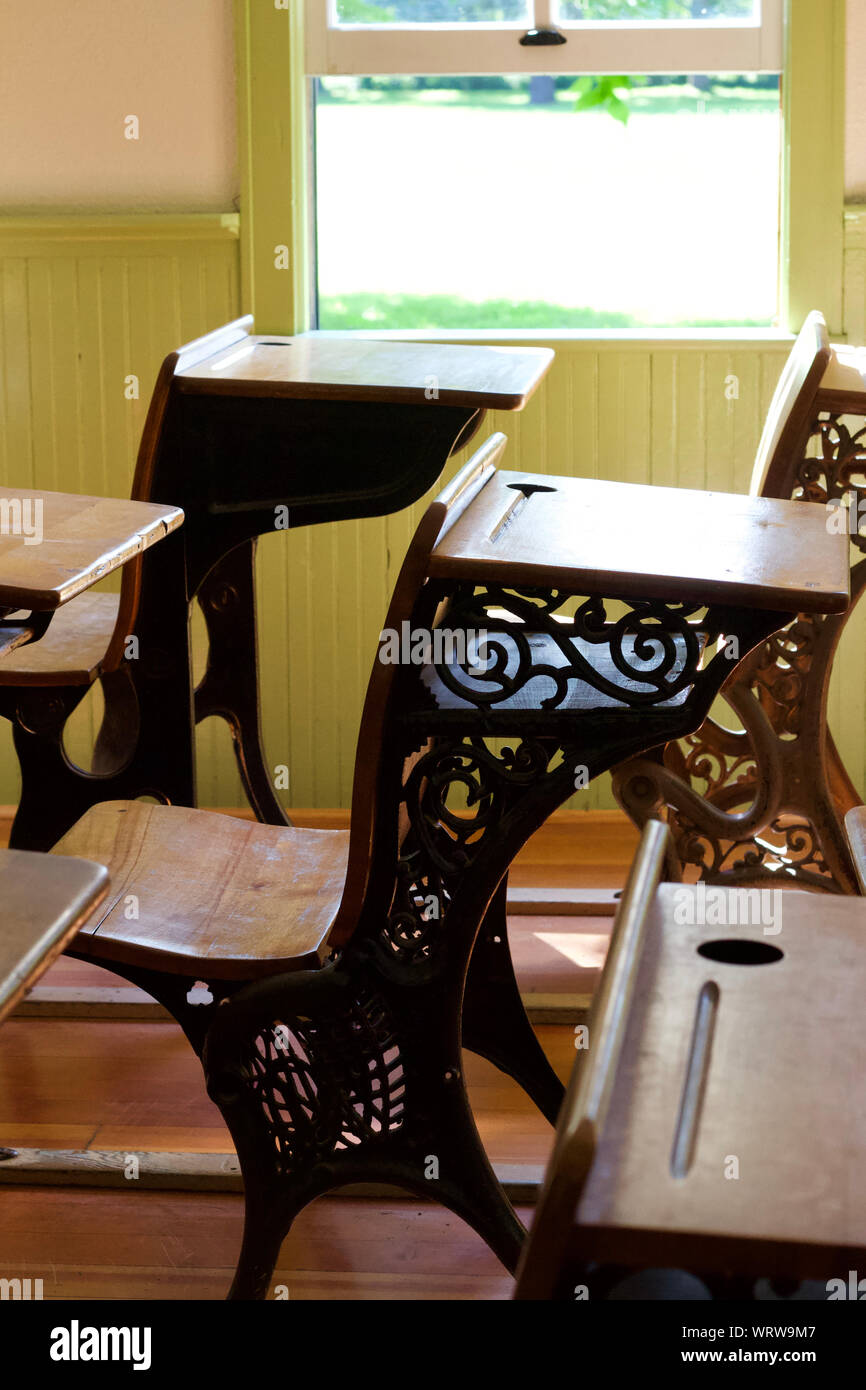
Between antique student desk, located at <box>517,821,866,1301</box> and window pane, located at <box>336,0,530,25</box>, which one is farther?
window pane, located at <box>336,0,530,25</box>

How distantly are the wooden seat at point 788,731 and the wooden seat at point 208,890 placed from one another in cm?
66

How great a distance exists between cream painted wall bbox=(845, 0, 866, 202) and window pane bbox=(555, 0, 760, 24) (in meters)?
0.20

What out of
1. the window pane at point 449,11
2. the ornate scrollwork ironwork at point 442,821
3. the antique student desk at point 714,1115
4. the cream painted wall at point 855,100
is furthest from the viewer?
the window pane at point 449,11

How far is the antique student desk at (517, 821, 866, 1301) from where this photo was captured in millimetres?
580

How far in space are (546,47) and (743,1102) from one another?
296cm

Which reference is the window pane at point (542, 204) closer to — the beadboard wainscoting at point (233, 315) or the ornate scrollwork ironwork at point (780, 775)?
the beadboard wainscoting at point (233, 315)

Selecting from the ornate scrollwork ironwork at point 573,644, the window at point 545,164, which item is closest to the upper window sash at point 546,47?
the window at point 545,164

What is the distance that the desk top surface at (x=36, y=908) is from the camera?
0.73m

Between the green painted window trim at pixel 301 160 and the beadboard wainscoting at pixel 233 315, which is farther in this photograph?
the beadboard wainscoting at pixel 233 315

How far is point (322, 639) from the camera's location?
336cm

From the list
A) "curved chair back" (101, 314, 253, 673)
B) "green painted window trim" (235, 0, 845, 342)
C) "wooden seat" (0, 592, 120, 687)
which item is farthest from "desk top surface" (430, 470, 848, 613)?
"green painted window trim" (235, 0, 845, 342)

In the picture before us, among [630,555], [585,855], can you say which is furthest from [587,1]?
[630,555]

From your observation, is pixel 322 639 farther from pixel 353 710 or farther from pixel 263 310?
pixel 263 310

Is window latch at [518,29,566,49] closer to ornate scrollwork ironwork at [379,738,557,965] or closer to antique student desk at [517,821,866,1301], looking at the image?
→ ornate scrollwork ironwork at [379,738,557,965]
